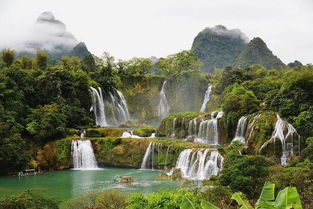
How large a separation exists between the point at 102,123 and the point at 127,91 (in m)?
10.0

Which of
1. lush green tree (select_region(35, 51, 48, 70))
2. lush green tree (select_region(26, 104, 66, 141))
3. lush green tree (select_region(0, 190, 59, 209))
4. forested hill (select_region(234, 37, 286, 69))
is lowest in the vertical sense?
lush green tree (select_region(0, 190, 59, 209))

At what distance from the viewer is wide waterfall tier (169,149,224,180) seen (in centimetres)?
1944

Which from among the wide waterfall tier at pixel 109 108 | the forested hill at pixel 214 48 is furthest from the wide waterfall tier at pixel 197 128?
the forested hill at pixel 214 48

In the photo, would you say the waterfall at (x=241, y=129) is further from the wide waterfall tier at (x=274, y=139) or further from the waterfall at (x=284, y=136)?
the waterfall at (x=284, y=136)

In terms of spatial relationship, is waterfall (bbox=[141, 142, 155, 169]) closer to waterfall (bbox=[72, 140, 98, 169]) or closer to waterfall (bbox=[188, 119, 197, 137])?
waterfall (bbox=[72, 140, 98, 169])

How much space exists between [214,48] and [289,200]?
81953 millimetres

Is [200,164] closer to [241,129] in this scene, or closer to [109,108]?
[241,129]

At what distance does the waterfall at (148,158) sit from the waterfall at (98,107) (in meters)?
13.1

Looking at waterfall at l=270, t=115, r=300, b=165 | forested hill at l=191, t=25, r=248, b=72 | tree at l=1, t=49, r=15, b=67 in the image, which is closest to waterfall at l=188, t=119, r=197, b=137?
waterfall at l=270, t=115, r=300, b=165

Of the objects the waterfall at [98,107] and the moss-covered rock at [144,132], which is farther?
the waterfall at [98,107]

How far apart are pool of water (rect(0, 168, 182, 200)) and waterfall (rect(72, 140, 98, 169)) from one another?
116 centimetres

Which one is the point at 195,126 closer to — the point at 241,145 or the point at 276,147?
the point at 241,145

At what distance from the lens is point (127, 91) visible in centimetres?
4503

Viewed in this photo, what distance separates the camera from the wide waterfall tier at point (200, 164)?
19.4 m
